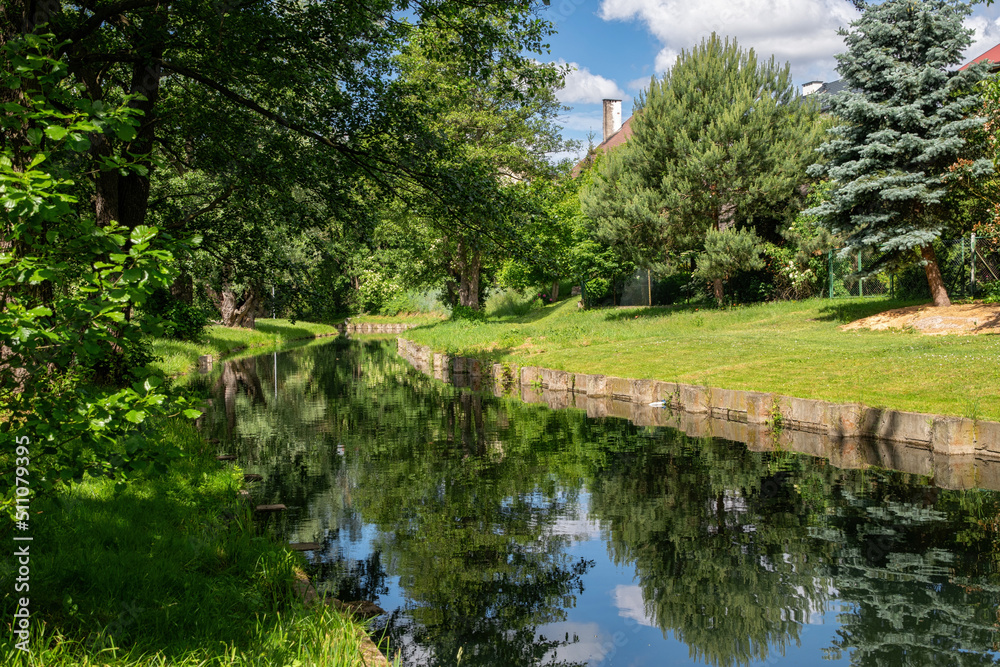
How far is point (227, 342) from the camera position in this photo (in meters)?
33.5

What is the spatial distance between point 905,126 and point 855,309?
540 centimetres

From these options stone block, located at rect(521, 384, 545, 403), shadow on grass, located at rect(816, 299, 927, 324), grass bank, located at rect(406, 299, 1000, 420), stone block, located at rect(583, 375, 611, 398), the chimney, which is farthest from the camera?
the chimney

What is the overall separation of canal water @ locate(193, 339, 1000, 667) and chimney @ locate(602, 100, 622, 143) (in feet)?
172

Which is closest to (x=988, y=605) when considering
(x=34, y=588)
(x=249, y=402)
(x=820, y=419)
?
(x=820, y=419)

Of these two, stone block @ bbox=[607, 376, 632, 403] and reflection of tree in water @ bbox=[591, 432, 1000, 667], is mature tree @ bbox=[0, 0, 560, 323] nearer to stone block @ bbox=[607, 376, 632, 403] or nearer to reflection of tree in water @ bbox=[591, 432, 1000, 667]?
stone block @ bbox=[607, 376, 632, 403]

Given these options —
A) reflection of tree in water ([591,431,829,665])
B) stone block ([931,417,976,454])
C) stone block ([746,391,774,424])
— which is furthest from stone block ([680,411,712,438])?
stone block ([931,417,976,454])

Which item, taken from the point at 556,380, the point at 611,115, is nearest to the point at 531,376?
the point at 556,380

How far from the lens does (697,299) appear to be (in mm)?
31141

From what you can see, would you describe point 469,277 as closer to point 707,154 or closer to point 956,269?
point 707,154

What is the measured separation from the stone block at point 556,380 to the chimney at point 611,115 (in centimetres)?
4608

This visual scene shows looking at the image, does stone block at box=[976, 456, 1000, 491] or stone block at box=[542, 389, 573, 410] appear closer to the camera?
stone block at box=[976, 456, 1000, 491]

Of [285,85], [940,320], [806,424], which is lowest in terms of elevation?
[806,424]

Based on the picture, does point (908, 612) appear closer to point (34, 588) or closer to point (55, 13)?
point (34, 588)

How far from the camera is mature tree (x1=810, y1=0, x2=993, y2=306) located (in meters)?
18.8
